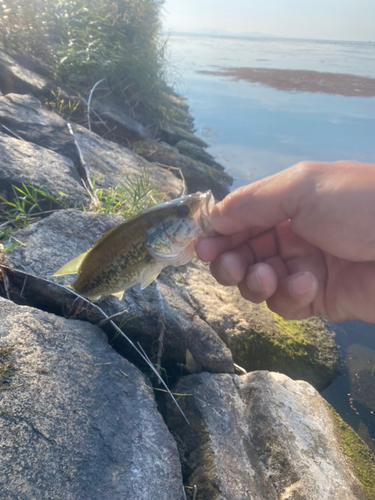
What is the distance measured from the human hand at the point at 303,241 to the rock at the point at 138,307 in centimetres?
76

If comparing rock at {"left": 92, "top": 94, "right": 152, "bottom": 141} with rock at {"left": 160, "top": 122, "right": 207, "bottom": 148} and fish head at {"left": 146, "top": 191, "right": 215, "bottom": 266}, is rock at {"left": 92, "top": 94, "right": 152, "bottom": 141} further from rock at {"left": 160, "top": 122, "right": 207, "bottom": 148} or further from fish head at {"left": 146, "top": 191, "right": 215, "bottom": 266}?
fish head at {"left": 146, "top": 191, "right": 215, "bottom": 266}

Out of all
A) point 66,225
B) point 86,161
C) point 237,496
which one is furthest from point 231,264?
point 86,161

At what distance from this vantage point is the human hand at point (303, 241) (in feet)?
6.88

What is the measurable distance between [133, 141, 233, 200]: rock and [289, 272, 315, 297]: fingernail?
4911 millimetres

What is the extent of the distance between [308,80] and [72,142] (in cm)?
959

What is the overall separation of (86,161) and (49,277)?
9.36ft

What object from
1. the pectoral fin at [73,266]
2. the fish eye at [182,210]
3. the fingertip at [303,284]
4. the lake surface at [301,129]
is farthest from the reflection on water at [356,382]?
the pectoral fin at [73,266]

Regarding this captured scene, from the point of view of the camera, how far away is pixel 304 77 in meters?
11.6

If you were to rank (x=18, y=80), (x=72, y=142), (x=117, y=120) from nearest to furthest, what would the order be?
(x=72, y=142) → (x=18, y=80) → (x=117, y=120)

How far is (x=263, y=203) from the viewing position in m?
2.33

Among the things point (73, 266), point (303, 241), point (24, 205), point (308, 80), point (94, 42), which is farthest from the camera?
point (308, 80)

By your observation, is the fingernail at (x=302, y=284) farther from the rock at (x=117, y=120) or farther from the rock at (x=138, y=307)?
the rock at (x=117, y=120)

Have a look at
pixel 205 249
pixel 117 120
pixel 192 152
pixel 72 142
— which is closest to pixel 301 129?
pixel 192 152

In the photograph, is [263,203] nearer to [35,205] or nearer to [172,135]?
[35,205]
